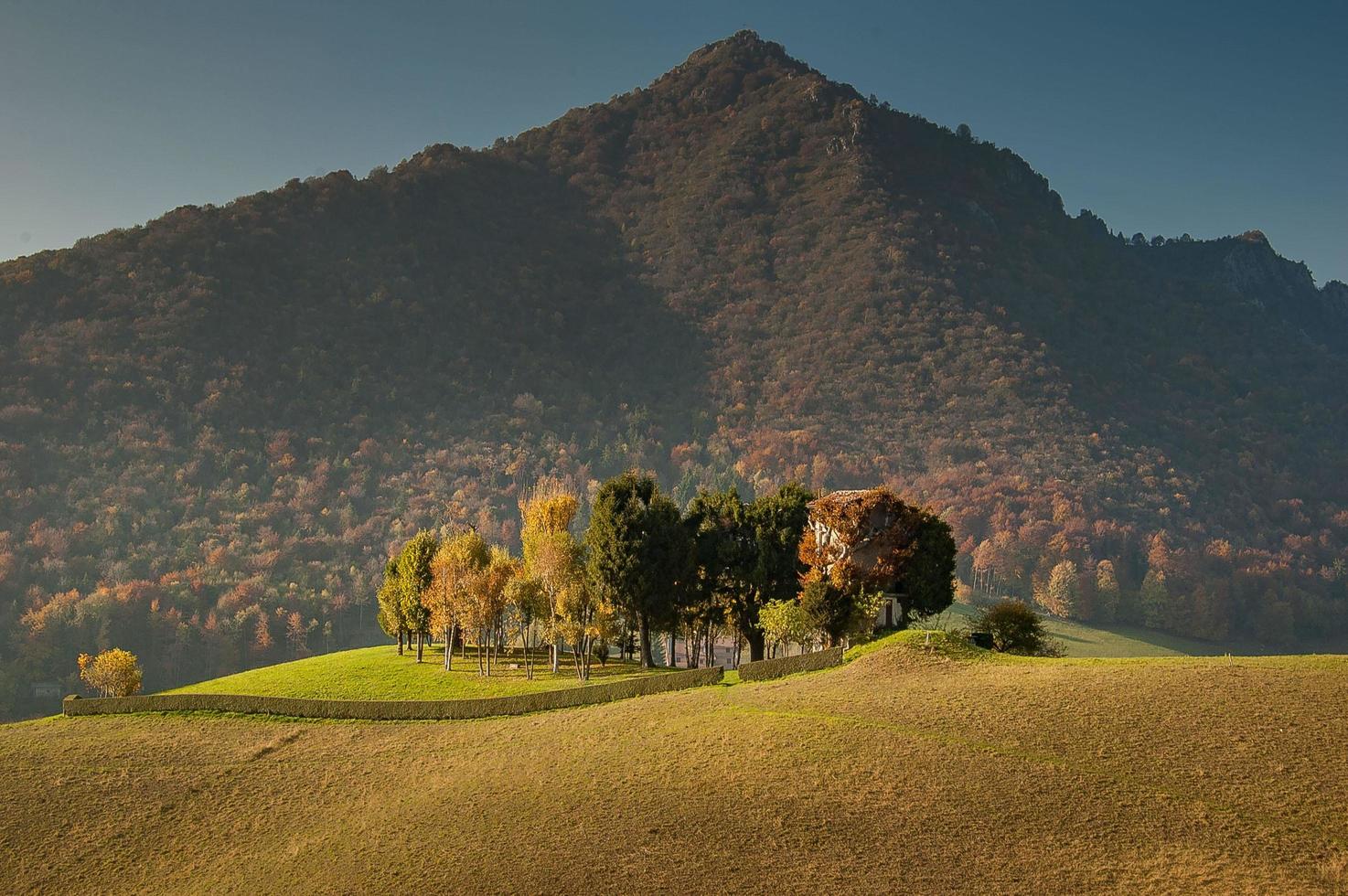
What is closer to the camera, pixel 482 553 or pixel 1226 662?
pixel 1226 662

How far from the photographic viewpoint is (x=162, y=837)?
140ft

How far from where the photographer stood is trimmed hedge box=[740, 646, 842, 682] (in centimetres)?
6031

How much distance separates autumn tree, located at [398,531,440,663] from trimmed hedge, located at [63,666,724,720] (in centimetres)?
2109

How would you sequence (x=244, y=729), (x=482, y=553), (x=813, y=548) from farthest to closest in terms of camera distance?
(x=482, y=553) → (x=813, y=548) → (x=244, y=729)

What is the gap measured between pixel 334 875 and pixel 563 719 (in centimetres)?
1845

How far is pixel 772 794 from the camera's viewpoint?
39.0 metres

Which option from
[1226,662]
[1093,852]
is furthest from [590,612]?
[1093,852]

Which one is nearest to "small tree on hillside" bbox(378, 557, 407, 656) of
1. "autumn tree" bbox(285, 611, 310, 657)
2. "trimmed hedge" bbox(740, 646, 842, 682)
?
"trimmed hedge" bbox(740, 646, 842, 682)

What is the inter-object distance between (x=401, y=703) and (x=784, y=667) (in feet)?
74.2

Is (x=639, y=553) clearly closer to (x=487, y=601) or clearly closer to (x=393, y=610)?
(x=487, y=601)

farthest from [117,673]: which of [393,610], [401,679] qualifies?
[401,679]

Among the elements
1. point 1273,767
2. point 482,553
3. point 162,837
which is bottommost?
point 162,837

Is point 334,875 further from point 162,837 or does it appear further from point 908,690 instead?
point 908,690

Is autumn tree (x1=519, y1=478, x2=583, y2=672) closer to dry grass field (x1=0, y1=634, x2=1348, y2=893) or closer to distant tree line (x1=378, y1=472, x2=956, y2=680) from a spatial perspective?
distant tree line (x1=378, y1=472, x2=956, y2=680)
